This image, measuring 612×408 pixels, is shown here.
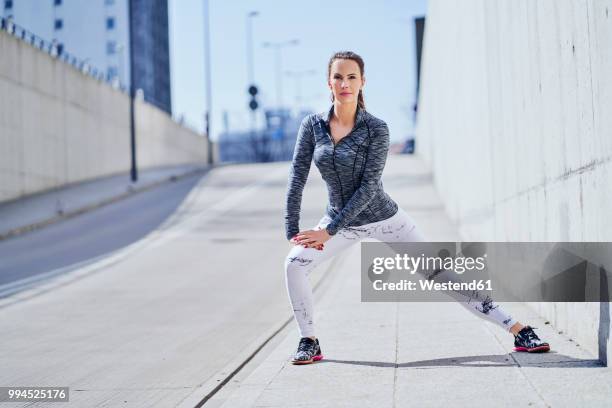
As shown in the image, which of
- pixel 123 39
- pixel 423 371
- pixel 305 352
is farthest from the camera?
pixel 123 39

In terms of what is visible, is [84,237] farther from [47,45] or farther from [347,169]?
[347,169]

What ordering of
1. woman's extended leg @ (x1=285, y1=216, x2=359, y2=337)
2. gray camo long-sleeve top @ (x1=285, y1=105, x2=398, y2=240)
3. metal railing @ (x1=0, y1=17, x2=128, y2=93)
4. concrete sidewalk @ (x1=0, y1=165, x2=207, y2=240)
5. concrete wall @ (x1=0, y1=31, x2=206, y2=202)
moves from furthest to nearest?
metal railing @ (x1=0, y1=17, x2=128, y2=93)
concrete wall @ (x1=0, y1=31, x2=206, y2=202)
concrete sidewalk @ (x1=0, y1=165, x2=207, y2=240)
woman's extended leg @ (x1=285, y1=216, x2=359, y2=337)
gray camo long-sleeve top @ (x1=285, y1=105, x2=398, y2=240)

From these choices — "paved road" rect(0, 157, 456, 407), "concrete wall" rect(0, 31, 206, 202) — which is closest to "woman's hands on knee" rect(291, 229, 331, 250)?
"paved road" rect(0, 157, 456, 407)

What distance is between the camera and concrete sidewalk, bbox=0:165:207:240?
22.0m

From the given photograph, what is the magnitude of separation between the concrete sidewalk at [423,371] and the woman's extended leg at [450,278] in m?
0.27

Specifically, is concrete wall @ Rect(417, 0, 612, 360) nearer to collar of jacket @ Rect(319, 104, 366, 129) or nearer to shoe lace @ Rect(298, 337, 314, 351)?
collar of jacket @ Rect(319, 104, 366, 129)

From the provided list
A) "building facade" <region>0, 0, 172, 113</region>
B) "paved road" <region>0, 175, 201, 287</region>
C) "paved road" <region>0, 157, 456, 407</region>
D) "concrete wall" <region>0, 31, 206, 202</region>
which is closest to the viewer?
"paved road" <region>0, 157, 456, 407</region>

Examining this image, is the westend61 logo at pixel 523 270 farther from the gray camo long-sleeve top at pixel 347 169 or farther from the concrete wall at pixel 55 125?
the concrete wall at pixel 55 125

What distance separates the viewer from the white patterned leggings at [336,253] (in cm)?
545

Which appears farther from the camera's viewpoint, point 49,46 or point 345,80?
point 49,46

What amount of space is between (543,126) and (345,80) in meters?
1.95

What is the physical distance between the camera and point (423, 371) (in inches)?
208

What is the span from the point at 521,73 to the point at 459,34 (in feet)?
21.8

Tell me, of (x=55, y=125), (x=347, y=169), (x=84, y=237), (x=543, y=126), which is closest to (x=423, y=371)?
(x=347, y=169)
